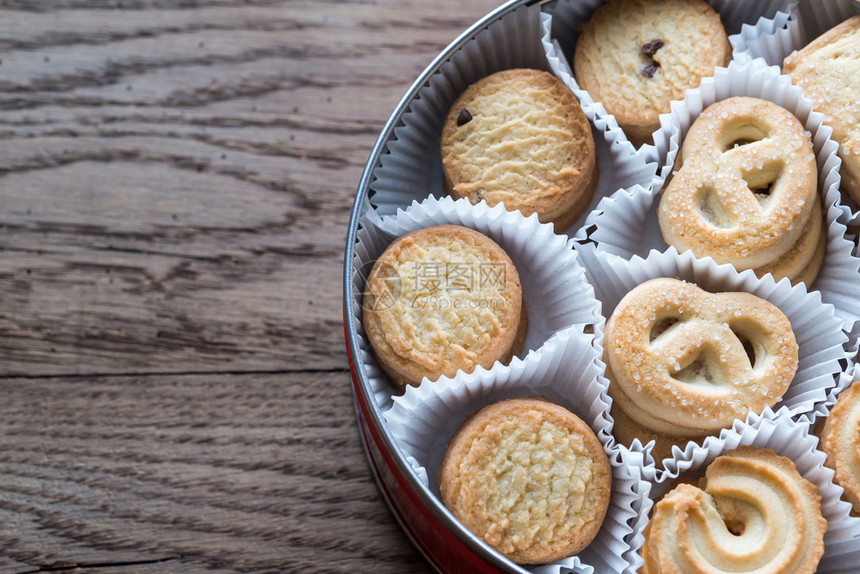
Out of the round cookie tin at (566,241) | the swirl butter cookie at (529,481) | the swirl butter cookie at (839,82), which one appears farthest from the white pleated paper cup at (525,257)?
the swirl butter cookie at (839,82)

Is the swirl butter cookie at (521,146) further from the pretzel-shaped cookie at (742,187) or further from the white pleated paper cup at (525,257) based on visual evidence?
the pretzel-shaped cookie at (742,187)

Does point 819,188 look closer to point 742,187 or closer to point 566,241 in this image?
Result: point 742,187

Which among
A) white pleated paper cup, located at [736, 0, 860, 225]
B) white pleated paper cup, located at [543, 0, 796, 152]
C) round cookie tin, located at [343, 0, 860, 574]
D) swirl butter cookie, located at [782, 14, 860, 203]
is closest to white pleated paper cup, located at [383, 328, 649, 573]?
round cookie tin, located at [343, 0, 860, 574]

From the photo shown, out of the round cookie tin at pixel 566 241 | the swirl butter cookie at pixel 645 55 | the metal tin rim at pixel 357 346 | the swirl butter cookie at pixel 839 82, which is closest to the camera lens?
the metal tin rim at pixel 357 346

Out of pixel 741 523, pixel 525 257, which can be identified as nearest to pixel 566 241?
pixel 525 257

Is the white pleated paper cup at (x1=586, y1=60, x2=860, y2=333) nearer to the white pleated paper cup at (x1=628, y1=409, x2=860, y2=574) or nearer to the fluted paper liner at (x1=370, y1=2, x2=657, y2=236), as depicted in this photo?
the fluted paper liner at (x1=370, y1=2, x2=657, y2=236)

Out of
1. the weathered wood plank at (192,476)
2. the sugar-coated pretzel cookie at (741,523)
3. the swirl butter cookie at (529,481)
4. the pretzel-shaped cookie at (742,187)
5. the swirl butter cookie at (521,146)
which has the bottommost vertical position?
the weathered wood plank at (192,476)
